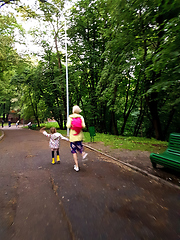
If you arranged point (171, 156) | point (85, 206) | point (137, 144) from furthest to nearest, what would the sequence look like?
1. point (137, 144)
2. point (171, 156)
3. point (85, 206)

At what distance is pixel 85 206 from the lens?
2.90 m

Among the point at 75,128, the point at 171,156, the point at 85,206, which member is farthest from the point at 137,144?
the point at 85,206

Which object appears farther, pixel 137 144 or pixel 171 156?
pixel 137 144

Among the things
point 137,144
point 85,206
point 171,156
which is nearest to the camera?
point 85,206

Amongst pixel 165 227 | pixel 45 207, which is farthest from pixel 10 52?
pixel 165 227

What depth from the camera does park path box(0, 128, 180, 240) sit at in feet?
7.38

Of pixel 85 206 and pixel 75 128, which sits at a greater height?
pixel 75 128

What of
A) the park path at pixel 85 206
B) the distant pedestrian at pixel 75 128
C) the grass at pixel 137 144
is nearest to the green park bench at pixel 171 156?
the park path at pixel 85 206

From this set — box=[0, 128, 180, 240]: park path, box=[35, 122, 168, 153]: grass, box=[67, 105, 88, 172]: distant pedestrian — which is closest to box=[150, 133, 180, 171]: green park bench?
box=[0, 128, 180, 240]: park path

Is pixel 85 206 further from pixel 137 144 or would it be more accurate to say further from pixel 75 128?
pixel 137 144

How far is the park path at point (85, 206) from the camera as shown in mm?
2250

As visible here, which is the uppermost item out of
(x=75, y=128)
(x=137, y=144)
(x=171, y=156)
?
(x=75, y=128)

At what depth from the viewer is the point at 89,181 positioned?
4047mm

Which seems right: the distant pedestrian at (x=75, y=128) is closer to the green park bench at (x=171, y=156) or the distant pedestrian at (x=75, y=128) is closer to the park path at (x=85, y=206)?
the park path at (x=85, y=206)
